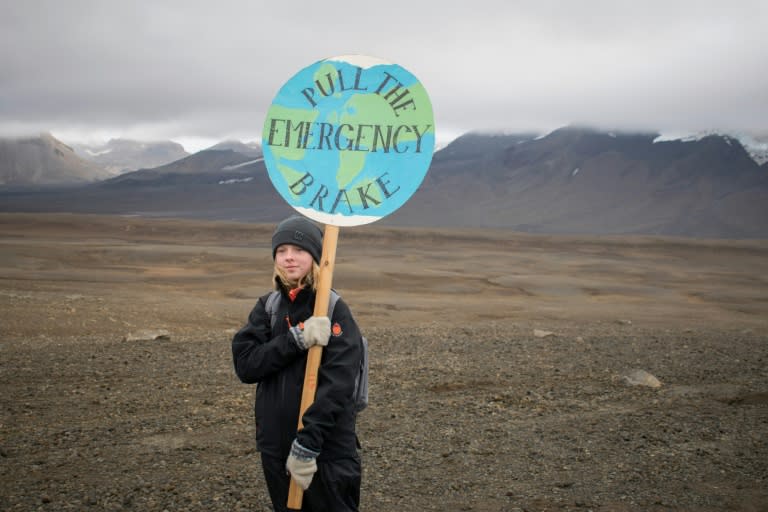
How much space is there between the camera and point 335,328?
9.67 ft

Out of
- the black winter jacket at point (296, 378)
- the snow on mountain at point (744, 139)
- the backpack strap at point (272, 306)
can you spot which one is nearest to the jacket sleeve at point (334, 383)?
the black winter jacket at point (296, 378)

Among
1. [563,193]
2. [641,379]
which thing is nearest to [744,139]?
[563,193]

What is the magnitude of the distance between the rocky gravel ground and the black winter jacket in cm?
190

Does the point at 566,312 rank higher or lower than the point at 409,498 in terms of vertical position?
lower

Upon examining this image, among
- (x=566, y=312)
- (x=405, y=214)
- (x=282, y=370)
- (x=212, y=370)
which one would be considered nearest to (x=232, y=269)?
(x=566, y=312)

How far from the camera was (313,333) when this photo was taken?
112 inches

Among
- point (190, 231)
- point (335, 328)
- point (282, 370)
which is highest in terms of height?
point (335, 328)

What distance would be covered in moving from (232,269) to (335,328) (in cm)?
3051

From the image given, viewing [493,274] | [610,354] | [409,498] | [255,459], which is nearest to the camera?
[409,498]

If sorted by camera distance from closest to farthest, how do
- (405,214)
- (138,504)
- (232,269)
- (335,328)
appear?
1. (335,328)
2. (138,504)
3. (232,269)
4. (405,214)

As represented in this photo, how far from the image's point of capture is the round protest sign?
3221 millimetres

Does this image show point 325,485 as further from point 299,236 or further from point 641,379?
point 641,379

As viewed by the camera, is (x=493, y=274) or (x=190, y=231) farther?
(x=190, y=231)

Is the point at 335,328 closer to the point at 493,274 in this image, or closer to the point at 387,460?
the point at 387,460
